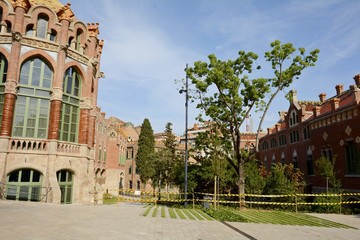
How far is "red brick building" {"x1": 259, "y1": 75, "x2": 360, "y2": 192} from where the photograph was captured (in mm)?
22984

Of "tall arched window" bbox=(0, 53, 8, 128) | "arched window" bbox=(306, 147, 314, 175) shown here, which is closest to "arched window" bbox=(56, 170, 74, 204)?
"tall arched window" bbox=(0, 53, 8, 128)

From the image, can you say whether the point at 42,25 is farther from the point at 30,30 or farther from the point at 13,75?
the point at 13,75

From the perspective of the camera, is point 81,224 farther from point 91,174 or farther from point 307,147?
point 307,147

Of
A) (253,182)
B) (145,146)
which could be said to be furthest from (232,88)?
(145,146)

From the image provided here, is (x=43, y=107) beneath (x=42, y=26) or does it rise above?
beneath

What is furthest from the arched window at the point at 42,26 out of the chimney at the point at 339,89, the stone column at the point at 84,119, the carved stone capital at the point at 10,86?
the chimney at the point at 339,89

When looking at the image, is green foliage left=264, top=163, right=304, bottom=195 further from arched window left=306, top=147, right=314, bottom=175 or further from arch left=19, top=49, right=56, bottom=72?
arch left=19, top=49, right=56, bottom=72

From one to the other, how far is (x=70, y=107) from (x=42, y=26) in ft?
21.0

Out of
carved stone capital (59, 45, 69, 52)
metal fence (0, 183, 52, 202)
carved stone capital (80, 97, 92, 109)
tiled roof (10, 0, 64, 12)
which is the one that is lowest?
metal fence (0, 183, 52, 202)

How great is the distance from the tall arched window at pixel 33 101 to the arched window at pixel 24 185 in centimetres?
264

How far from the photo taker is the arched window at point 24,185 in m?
18.6

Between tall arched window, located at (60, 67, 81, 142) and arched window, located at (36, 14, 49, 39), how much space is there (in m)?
3.10

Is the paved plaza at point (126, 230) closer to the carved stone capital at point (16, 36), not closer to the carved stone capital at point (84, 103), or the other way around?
the carved stone capital at point (84, 103)

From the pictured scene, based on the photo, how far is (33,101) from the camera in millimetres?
20125
